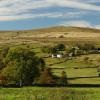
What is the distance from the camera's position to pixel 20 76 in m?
83.1

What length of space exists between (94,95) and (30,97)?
23.9 feet

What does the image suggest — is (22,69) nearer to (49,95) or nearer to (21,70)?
(21,70)

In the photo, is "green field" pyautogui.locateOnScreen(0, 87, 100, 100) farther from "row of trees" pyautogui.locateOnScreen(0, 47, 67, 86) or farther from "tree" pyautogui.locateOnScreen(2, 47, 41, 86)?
"tree" pyautogui.locateOnScreen(2, 47, 41, 86)

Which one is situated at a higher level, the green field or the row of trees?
the green field

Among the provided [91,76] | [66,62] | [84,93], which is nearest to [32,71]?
[91,76]

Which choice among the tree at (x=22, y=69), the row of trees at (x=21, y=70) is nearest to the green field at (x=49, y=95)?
the row of trees at (x=21, y=70)

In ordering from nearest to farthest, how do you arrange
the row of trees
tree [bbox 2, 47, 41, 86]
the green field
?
the green field, the row of trees, tree [bbox 2, 47, 41, 86]

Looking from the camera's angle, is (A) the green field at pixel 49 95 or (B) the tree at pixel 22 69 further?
(B) the tree at pixel 22 69

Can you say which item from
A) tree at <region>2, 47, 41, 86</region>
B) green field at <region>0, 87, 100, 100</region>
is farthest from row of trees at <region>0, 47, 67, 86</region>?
green field at <region>0, 87, 100, 100</region>

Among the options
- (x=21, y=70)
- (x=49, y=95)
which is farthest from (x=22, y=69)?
(x=49, y=95)

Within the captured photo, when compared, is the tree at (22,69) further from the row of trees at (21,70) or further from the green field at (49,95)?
the green field at (49,95)

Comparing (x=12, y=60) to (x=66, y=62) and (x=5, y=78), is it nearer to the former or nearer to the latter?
(x=5, y=78)

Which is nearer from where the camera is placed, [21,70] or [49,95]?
[49,95]

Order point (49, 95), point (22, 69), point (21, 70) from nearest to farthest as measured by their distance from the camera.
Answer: point (49, 95), point (21, 70), point (22, 69)
